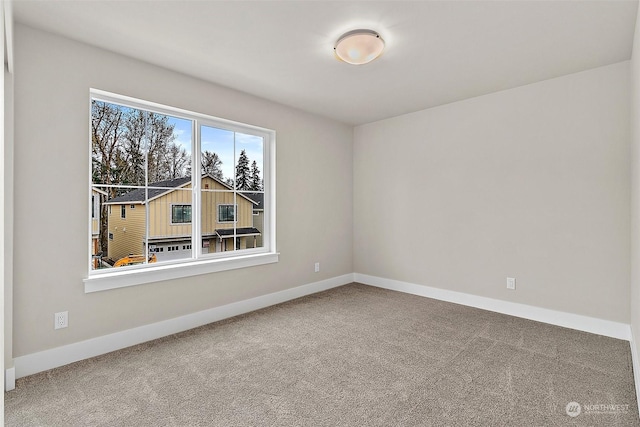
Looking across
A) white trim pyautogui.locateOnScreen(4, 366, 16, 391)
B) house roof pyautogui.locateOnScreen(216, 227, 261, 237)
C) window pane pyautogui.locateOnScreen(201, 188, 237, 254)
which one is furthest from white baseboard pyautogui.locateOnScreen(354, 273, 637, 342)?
white trim pyautogui.locateOnScreen(4, 366, 16, 391)

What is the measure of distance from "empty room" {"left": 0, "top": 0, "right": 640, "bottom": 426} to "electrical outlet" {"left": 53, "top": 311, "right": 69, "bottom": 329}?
1cm

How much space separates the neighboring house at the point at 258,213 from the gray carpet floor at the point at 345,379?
3.45ft

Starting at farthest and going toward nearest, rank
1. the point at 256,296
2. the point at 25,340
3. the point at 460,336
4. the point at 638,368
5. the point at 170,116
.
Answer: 1. the point at 256,296
2. the point at 170,116
3. the point at 460,336
4. the point at 25,340
5. the point at 638,368

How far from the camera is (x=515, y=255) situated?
3.59 m

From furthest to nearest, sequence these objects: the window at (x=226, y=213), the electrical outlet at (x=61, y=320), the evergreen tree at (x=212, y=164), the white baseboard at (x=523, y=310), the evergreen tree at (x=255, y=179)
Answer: the evergreen tree at (x=255, y=179), the window at (x=226, y=213), the evergreen tree at (x=212, y=164), the white baseboard at (x=523, y=310), the electrical outlet at (x=61, y=320)

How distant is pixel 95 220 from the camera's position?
2779mm

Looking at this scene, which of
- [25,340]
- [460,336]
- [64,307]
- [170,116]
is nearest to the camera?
[25,340]

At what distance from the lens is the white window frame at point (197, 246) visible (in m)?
2.76

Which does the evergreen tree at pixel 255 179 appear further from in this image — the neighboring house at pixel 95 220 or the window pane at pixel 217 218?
the neighboring house at pixel 95 220

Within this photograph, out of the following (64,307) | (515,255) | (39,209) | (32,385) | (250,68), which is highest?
(250,68)

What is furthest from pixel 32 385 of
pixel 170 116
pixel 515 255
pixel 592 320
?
pixel 592 320

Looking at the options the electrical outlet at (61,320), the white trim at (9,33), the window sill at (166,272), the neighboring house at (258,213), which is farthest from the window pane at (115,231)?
the neighboring house at (258,213)

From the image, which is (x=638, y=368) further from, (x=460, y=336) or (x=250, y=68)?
(x=250, y=68)

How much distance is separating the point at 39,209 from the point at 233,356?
1773 millimetres
